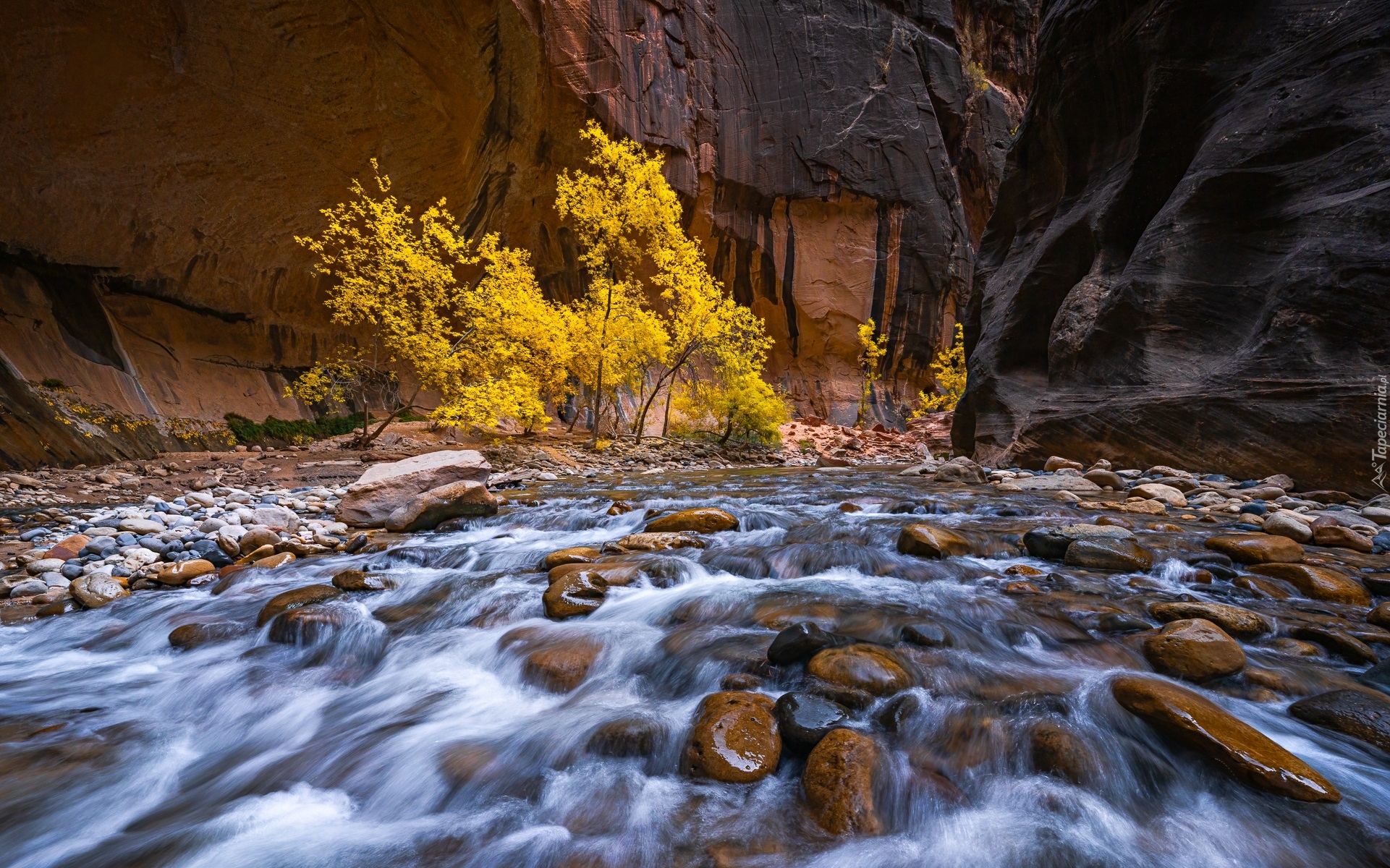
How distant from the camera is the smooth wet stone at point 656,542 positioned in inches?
176

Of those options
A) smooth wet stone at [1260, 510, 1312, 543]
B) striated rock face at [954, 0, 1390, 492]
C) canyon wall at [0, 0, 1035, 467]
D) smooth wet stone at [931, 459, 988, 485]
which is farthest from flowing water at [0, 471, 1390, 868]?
canyon wall at [0, 0, 1035, 467]

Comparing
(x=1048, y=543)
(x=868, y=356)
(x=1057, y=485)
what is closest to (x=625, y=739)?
(x=1048, y=543)

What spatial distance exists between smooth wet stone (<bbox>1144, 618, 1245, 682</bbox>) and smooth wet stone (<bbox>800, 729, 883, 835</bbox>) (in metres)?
1.49

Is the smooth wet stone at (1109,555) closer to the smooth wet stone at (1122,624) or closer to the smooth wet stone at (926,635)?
the smooth wet stone at (1122,624)

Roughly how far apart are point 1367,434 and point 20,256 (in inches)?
748

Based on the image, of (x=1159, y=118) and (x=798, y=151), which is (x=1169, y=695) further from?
(x=798, y=151)

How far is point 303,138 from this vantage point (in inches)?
434

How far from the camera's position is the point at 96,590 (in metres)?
3.80

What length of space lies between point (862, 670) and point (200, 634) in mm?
3724

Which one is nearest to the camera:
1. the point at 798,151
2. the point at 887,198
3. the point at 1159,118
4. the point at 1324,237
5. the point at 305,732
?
the point at 305,732

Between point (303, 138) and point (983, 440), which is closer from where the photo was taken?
point (303, 138)

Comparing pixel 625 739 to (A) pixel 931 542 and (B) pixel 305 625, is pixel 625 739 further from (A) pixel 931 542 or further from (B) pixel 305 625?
(A) pixel 931 542

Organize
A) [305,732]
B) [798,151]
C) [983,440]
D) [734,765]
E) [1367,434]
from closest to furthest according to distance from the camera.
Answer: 1. [734,765]
2. [305,732]
3. [1367,434]
4. [983,440]
5. [798,151]

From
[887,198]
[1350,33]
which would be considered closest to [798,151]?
[887,198]
